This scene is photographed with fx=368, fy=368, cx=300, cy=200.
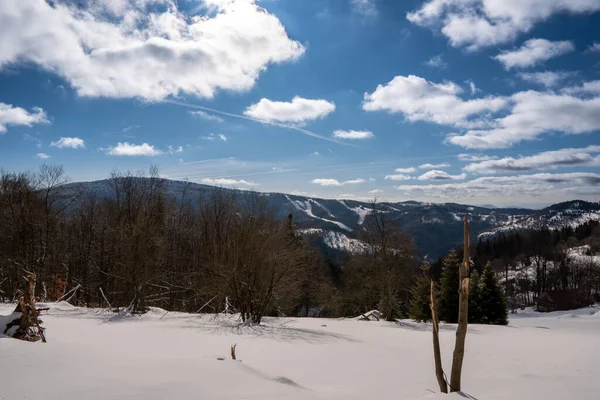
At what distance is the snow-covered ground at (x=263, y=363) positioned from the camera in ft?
16.6

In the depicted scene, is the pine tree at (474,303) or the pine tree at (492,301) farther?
the pine tree at (492,301)

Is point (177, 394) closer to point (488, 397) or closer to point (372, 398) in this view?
point (372, 398)

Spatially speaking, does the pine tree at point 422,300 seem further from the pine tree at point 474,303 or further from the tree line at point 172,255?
the pine tree at point 474,303

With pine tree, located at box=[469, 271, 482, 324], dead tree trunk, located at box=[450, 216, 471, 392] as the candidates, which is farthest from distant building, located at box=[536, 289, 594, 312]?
dead tree trunk, located at box=[450, 216, 471, 392]

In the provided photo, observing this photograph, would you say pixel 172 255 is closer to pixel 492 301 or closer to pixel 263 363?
pixel 263 363

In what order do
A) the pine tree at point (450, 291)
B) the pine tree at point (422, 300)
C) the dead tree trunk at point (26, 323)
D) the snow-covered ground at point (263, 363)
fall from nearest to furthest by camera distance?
the snow-covered ground at point (263, 363) → the dead tree trunk at point (26, 323) → the pine tree at point (422, 300) → the pine tree at point (450, 291)

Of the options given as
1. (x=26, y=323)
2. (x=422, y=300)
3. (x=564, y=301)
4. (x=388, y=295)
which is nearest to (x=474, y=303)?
→ (x=422, y=300)

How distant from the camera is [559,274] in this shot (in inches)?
3142

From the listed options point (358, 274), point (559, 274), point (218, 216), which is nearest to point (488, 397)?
point (358, 274)

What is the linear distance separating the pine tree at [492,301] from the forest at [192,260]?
66 millimetres

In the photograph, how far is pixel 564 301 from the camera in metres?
63.8

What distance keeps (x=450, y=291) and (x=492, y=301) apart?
289cm

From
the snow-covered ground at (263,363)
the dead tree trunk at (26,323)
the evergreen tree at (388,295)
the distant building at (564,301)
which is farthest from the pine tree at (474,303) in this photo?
the distant building at (564,301)

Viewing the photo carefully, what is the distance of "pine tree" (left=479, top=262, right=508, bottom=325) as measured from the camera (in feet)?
83.1
